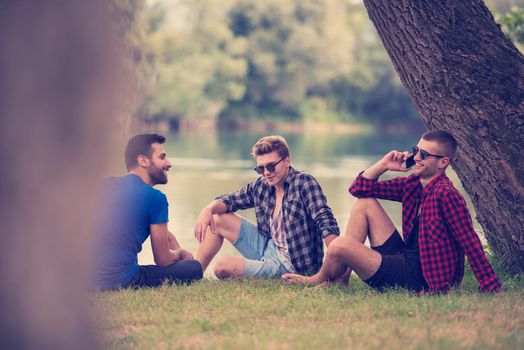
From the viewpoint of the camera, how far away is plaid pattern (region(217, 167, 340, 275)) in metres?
6.61

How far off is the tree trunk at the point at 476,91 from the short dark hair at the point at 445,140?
613mm

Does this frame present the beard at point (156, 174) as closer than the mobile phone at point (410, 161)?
No

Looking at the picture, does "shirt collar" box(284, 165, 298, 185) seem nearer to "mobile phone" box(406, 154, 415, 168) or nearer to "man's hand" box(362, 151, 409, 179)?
"man's hand" box(362, 151, 409, 179)

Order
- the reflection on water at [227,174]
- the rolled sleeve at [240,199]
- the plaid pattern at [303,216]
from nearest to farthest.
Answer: the plaid pattern at [303,216] < the rolled sleeve at [240,199] < the reflection on water at [227,174]

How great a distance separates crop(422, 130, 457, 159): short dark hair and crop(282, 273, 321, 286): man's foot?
137cm

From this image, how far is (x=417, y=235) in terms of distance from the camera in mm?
6160

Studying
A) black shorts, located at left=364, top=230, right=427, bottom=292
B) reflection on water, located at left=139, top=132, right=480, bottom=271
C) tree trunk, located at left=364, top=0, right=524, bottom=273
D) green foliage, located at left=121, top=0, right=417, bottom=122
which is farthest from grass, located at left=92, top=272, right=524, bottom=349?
green foliage, located at left=121, top=0, right=417, bottom=122

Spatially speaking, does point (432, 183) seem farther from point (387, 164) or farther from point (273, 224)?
point (273, 224)

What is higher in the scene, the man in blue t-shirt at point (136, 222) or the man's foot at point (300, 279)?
the man in blue t-shirt at point (136, 222)

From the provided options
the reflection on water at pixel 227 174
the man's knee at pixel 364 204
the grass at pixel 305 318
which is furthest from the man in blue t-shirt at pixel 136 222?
the reflection on water at pixel 227 174

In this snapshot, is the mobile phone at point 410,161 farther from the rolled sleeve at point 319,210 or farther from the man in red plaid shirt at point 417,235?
the rolled sleeve at point 319,210

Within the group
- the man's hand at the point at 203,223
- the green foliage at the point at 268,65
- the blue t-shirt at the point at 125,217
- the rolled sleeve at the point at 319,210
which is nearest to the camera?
the blue t-shirt at the point at 125,217

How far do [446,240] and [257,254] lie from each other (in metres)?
1.95

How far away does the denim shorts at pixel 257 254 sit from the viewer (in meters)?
7.02
